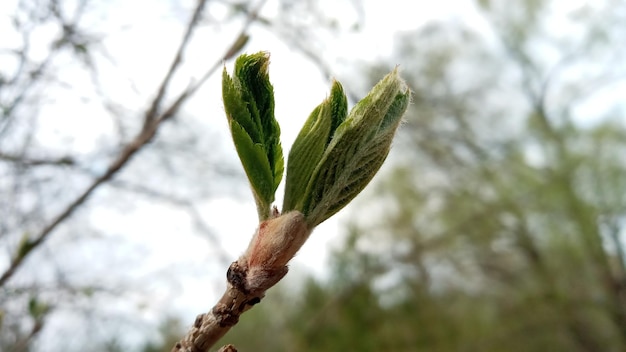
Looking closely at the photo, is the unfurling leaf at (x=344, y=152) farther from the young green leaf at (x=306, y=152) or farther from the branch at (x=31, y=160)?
the branch at (x=31, y=160)

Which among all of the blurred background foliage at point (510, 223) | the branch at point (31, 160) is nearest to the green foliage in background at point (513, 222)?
the blurred background foliage at point (510, 223)

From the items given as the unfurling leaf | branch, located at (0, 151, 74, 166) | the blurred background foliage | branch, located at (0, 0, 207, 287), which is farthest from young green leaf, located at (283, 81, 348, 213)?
the blurred background foliage

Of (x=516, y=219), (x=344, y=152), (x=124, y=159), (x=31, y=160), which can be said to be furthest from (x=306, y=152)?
(x=516, y=219)

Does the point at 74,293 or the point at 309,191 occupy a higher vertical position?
the point at 74,293

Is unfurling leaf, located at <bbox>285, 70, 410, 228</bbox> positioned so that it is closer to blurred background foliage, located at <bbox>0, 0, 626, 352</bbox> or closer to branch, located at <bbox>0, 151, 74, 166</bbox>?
branch, located at <bbox>0, 151, 74, 166</bbox>

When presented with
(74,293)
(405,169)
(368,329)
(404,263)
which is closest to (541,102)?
(405,169)

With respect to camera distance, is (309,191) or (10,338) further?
(10,338)

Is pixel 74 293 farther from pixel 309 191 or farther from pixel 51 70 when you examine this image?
pixel 309 191
